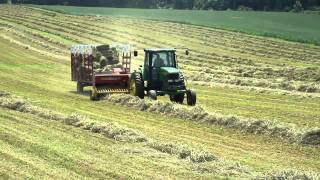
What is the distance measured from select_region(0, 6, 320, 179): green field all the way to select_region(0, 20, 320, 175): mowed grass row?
3 centimetres

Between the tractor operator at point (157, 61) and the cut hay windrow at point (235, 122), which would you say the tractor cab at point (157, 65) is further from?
the cut hay windrow at point (235, 122)

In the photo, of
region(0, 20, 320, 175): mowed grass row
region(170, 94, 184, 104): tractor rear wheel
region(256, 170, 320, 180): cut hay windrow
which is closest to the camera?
region(256, 170, 320, 180): cut hay windrow

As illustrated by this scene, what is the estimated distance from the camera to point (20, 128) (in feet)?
50.8

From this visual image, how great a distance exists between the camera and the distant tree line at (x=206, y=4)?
4151 inches

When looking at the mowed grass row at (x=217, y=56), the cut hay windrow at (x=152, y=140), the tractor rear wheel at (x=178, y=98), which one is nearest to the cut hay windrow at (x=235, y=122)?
the cut hay windrow at (x=152, y=140)

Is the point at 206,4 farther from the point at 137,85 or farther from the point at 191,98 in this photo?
Result: the point at 191,98

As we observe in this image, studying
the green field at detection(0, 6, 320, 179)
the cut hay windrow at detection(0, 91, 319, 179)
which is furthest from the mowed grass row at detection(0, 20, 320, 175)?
the cut hay windrow at detection(0, 91, 319, 179)

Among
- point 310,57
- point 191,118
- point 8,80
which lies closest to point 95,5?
point 310,57

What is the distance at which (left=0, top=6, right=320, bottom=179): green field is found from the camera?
38.9 ft

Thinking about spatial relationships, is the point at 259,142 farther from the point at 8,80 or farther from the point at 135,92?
the point at 8,80

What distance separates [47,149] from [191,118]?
6536 millimetres

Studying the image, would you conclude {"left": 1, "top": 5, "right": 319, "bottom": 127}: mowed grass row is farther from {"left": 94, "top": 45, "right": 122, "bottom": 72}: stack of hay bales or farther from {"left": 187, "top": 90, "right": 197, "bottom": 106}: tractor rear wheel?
{"left": 94, "top": 45, "right": 122, "bottom": 72}: stack of hay bales

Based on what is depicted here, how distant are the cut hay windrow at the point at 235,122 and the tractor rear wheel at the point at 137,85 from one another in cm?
60

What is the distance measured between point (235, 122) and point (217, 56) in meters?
25.9
